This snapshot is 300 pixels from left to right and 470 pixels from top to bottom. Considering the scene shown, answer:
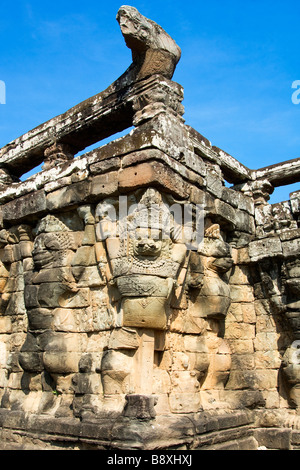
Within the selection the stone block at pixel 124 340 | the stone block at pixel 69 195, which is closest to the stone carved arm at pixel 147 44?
the stone block at pixel 69 195

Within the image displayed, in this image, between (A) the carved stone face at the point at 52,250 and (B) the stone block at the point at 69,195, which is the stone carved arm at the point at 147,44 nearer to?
(B) the stone block at the point at 69,195

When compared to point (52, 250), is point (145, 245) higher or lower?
lower

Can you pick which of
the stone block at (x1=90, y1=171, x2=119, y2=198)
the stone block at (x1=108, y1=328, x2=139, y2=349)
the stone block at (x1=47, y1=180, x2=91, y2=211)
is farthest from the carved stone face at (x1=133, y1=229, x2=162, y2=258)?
the stone block at (x1=47, y1=180, x2=91, y2=211)

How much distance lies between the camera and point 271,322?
779cm

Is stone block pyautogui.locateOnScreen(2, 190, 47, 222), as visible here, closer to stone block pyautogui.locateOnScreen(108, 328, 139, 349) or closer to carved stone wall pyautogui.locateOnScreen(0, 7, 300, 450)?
carved stone wall pyautogui.locateOnScreen(0, 7, 300, 450)

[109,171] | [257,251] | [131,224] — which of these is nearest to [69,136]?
[109,171]

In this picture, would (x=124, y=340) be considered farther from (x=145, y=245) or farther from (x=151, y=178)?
(x=151, y=178)

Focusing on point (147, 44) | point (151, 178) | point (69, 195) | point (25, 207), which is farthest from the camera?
point (25, 207)

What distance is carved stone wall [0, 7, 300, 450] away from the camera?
19.7 ft

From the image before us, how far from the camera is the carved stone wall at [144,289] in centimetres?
599

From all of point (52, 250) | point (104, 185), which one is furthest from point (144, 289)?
point (52, 250)

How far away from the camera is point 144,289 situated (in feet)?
19.5
